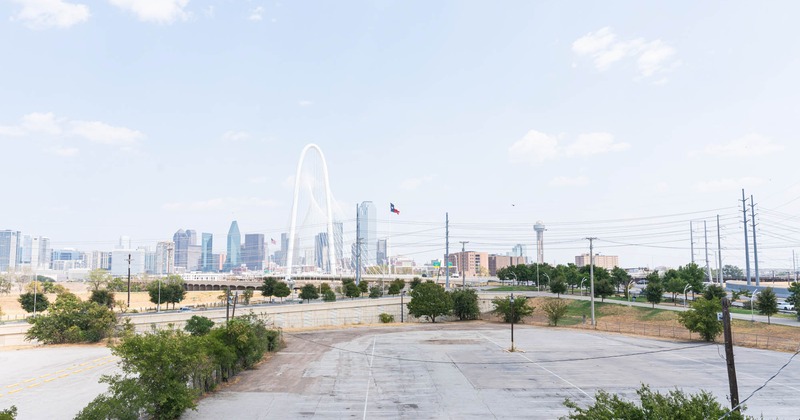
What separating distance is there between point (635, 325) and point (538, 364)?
37.9 meters

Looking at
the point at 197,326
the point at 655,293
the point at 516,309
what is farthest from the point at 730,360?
the point at 655,293

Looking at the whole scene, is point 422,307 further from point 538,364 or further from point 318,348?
point 538,364

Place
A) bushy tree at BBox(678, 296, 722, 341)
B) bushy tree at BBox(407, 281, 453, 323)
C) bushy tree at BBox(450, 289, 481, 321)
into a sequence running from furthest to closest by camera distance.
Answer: bushy tree at BBox(450, 289, 481, 321) < bushy tree at BBox(407, 281, 453, 323) < bushy tree at BBox(678, 296, 722, 341)

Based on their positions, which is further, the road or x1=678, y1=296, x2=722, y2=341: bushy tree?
x1=678, y1=296, x2=722, y2=341: bushy tree

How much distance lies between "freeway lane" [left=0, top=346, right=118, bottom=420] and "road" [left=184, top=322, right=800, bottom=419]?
791 cm

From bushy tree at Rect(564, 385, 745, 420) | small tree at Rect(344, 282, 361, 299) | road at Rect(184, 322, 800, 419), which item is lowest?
road at Rect(184, 322, 800, 419)

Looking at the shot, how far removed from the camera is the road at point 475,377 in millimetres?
26766

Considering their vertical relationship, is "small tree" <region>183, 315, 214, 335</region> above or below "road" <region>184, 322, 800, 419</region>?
above

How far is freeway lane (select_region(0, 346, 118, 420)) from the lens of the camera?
27.2 metres

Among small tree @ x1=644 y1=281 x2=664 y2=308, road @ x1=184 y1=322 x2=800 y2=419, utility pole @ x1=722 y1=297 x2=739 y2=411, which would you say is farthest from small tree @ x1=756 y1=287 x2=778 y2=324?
utility pole @ x1=722 y1=297 x2=739 y2=411

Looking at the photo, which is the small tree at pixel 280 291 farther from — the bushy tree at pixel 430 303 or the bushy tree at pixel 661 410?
the bushy tree at pixel 661 410

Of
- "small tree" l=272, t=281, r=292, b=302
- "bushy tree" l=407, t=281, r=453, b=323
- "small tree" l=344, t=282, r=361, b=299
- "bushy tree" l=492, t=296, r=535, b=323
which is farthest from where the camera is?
"small tree" l=344, t=282, r=361, b=299

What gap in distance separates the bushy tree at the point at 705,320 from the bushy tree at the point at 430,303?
3721cm

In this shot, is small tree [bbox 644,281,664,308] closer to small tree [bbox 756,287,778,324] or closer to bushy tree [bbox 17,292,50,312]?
small tree [bbox 756,287,778,324]
